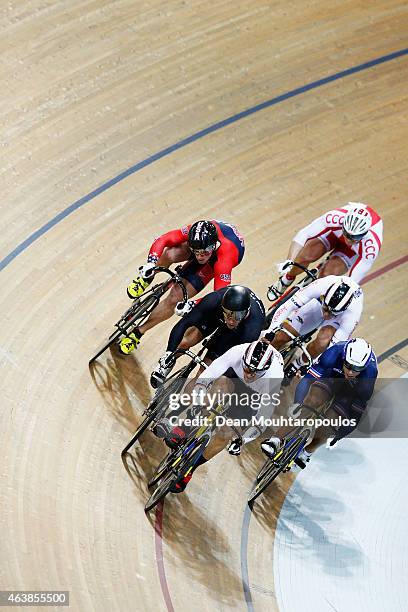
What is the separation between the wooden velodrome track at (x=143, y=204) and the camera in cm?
553

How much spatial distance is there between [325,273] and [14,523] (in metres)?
2.77

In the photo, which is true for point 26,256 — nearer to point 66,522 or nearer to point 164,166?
point 164,166

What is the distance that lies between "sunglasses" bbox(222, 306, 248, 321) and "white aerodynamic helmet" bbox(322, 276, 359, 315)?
73 cm

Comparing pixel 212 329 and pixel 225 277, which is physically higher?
pixel 225 277

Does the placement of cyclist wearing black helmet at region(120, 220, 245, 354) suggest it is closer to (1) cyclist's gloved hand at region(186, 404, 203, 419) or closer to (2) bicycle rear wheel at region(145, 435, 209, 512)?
(1) cyclist's gloved hand at region(186, 404, 203, 419)

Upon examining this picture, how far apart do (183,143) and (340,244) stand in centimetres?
188

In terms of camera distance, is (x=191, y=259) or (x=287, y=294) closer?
(x=191, y=259)

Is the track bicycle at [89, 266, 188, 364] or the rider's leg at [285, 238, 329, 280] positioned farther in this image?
the rider's leg at [285, 238, 329, 280]

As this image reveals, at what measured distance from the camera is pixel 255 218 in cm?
760

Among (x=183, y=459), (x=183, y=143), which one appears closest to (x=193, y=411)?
(x=183, y=459)

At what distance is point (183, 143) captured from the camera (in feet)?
25.7

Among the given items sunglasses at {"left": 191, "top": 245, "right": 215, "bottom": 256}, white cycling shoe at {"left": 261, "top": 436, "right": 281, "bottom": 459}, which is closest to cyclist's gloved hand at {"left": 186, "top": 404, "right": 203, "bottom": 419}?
white cycling shoe at {"left": 261, "top": 436, "right": 281, "bottom": 459}

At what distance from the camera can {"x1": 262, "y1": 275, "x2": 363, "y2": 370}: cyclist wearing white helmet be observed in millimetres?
5938

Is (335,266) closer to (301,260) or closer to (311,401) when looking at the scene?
(301,260)
